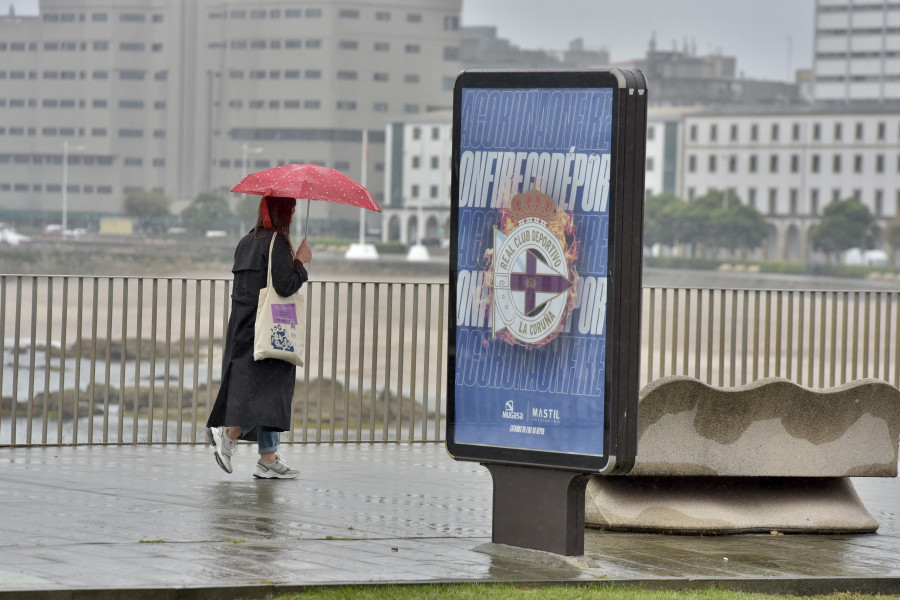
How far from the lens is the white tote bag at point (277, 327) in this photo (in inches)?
331

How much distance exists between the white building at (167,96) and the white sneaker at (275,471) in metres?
125

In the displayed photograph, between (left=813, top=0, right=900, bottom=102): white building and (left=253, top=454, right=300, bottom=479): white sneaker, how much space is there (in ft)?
498

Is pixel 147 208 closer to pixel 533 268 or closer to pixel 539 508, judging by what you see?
pixel 533 268

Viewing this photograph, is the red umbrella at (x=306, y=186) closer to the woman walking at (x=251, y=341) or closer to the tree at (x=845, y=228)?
the woman walking at (x=251, y=341)

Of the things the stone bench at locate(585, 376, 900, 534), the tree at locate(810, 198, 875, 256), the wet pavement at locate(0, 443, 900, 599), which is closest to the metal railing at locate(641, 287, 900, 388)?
the stone bench at locate(585, 376, 900, 534)

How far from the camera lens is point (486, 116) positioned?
6.62 metres

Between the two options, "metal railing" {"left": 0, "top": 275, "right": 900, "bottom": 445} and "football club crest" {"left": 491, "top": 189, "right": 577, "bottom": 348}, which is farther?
"metal railing" {"left": 0, "top": 275, "right": 900, "bottom": 445}

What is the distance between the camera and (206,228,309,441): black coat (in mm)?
8492

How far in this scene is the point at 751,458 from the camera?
299 inches

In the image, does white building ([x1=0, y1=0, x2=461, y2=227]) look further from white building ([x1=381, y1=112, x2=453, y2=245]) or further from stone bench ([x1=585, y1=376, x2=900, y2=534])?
stone bench ([x1=585, y1=376, x2=900, y2=534])

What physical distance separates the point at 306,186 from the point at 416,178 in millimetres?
133597

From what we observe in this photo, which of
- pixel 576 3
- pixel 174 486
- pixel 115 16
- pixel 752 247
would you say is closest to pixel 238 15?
pixel 115 16

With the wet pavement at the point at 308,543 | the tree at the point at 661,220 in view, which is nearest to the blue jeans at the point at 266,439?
the wet pavement at the point at 308,543

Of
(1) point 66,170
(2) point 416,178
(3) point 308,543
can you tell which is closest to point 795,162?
(2) point 416,178
